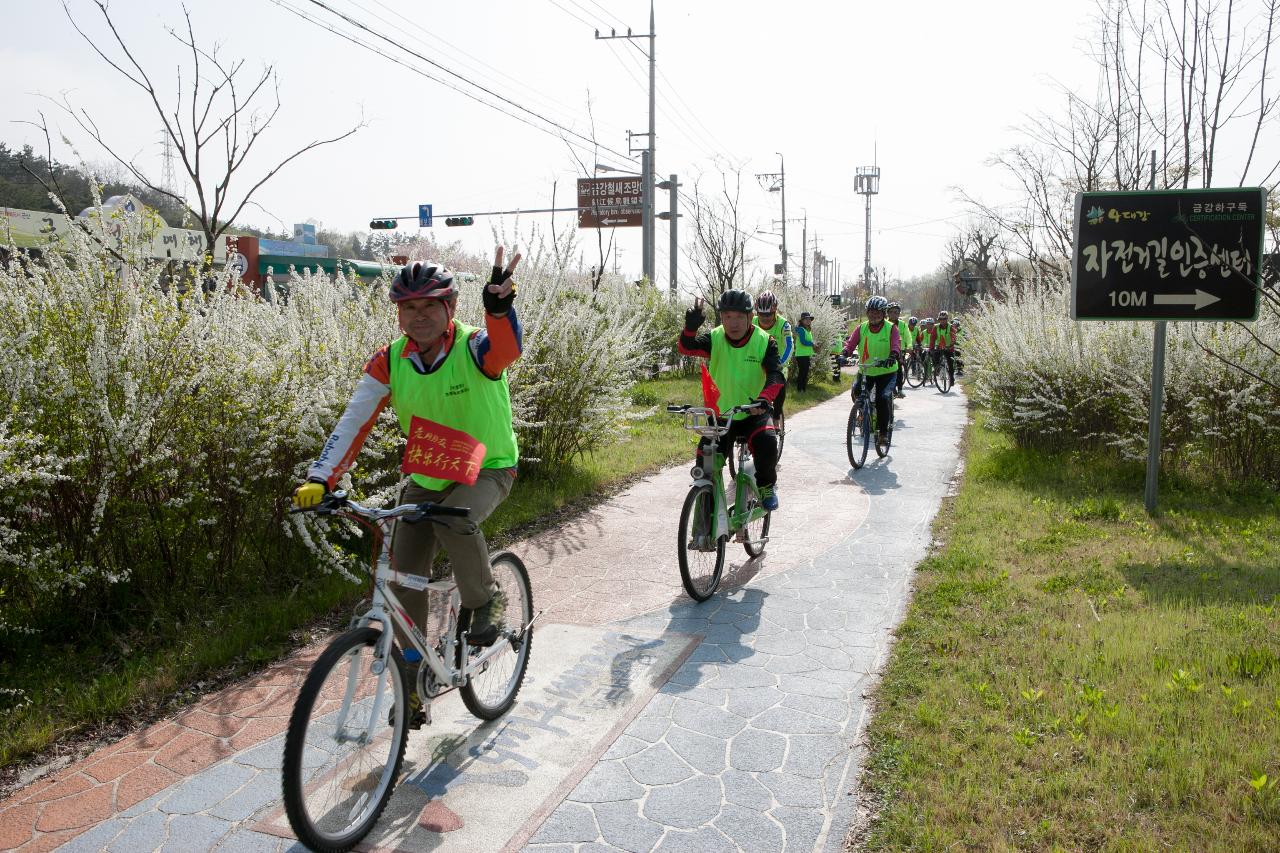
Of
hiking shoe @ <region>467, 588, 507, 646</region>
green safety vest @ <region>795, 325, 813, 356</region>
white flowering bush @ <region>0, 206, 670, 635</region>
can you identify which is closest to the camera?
hiking shoe @ <region>467, 588, 507, 646</region>

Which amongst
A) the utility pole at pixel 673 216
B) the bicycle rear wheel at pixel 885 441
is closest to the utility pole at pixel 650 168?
the utility pole at pixel 673 216

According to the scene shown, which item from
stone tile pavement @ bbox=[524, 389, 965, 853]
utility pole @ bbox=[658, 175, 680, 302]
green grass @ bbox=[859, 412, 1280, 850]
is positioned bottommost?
stone tile pavement @ bbox=[524, 389, 965, 853]

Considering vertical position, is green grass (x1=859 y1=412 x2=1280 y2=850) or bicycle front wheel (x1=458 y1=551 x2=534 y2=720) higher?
bicycle front wheel (x1=458 y1=551 x2=534 y2=720)

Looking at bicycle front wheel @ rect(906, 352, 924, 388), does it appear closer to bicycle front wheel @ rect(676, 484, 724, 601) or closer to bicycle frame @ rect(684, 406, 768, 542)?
bicycle frame @ rect(684, 406, 768, 542)

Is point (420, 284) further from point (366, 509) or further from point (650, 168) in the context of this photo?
point (650, 168)

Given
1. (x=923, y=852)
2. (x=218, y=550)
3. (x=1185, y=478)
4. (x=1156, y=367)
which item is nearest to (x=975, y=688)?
(x=923, y=852)

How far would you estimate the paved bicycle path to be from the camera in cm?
323

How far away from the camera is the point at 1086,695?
13.3 ft

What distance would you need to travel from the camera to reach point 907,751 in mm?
3707

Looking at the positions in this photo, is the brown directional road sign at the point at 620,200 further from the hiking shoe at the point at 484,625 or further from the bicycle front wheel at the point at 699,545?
the hiking shoe at the point at 484,625

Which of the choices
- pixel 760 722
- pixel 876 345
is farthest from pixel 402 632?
pixel 876 345

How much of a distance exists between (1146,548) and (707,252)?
19.0m

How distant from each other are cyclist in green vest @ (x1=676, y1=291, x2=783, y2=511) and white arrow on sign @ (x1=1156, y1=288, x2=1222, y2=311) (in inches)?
150

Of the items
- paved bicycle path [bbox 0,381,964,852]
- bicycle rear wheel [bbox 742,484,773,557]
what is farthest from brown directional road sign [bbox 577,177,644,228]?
paved bicycle path [bbox 0,381,964,852]
